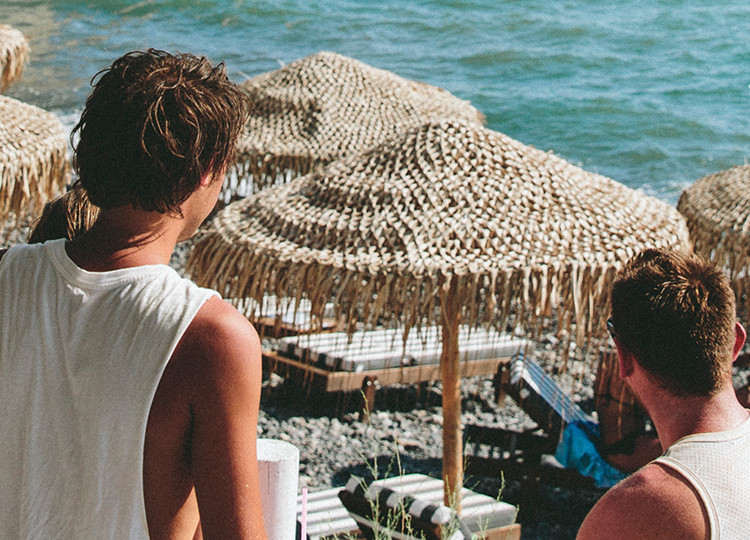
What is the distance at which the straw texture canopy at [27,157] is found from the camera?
4078mm

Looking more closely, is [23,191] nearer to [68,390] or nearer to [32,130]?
[32,130]

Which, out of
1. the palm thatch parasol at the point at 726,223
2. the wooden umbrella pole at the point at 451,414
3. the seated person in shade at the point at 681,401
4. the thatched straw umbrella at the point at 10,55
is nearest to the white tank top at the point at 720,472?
the seated person in shade at the point at 681,401

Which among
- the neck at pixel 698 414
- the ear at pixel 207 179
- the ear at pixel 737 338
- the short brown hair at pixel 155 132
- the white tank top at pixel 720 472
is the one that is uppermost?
the short brown hair at pixel 155 132

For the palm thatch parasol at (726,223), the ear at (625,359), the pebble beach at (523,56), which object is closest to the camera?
the ear at (625,359)

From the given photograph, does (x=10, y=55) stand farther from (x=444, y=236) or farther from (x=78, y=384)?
(x=78, y=384)

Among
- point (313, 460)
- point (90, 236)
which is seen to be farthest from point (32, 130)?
point (90, 236)

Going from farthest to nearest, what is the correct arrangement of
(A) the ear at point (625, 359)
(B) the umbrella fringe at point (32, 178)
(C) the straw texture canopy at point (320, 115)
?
(C) the straw texture canopy at point (320, 115) → (B) the umbrella fringe at point (32, 178) → (A) the ear at point (625, 359)

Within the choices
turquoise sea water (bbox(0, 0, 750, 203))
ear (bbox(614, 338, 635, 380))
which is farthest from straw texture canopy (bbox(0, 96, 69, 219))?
turquoise sea water (bbox(0, 0, 750, 203))

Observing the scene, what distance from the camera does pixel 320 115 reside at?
6863 mm

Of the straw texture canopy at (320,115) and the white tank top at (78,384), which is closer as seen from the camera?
the white tank top at (78,384)

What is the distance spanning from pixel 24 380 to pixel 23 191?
10.8 feet

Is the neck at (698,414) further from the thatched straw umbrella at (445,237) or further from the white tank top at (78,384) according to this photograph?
the thatched straw umbrella at (445,237)

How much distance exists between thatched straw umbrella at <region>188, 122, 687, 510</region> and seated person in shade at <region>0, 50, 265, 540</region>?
1621mm

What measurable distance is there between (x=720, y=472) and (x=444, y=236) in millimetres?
1589
